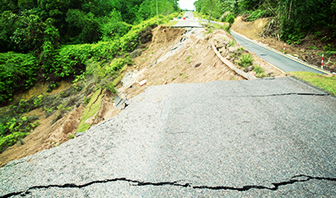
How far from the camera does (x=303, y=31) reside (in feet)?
54.5

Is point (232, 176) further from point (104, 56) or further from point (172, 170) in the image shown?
point (104, 56)

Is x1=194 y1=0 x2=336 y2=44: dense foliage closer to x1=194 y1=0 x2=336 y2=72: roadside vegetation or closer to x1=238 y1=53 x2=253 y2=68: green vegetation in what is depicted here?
x1=194 y1=0 x2=336 y2=72: roadside vegetation

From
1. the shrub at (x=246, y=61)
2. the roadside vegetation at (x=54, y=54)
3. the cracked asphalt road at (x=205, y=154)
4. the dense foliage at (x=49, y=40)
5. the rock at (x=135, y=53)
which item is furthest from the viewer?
the rock at (x=135, y=53)

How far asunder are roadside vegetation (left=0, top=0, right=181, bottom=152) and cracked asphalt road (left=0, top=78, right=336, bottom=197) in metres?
9.84

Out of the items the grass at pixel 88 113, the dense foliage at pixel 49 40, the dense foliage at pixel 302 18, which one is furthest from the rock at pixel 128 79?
the dense foliage at pixel 302 18

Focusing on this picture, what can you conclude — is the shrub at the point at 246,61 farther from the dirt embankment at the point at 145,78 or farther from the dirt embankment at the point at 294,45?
the dirt embankment at the point at 294,45

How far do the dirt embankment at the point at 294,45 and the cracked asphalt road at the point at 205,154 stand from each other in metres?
9.50

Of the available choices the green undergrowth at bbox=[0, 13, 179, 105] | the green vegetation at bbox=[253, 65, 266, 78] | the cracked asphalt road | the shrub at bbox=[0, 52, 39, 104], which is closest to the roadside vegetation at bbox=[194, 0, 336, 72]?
the green vegetation at bbox=[253, 65, 266, 78]

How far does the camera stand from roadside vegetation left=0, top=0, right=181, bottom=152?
16203 mm

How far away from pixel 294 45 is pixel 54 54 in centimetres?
2944

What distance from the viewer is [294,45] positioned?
16.6 meters

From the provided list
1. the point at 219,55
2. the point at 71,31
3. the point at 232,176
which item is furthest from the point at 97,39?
the point at 232,176

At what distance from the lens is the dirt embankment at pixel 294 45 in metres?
12.1

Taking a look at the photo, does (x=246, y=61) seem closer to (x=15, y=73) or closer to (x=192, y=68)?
(x=192, y=68)
